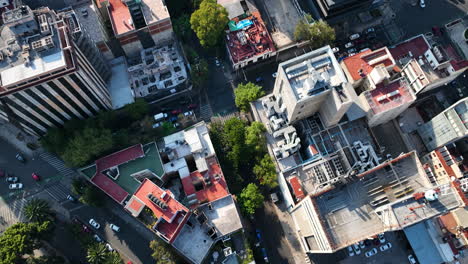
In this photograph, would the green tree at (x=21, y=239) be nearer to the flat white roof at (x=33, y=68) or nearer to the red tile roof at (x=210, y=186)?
the flat white roof at (x=33, y=68)

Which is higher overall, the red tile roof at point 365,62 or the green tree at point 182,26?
the green tree at point 182,26

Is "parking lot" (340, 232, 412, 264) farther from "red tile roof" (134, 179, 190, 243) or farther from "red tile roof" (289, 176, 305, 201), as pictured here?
"red tile roof" (134, 179, 190, 243)

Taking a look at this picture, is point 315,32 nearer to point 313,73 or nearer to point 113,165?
point 313,73

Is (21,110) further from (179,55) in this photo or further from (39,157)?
(179,55)

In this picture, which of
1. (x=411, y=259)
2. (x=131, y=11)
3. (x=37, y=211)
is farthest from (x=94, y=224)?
(x=411, y=259)

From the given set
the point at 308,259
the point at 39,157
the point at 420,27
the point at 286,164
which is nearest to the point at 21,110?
the point at 39,157

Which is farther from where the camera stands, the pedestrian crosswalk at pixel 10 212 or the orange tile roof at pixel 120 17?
the orange tile roof at pixel 120 17

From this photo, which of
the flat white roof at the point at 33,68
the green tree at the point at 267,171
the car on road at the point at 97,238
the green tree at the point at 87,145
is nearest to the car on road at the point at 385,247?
the green tree at the point at 267,171
